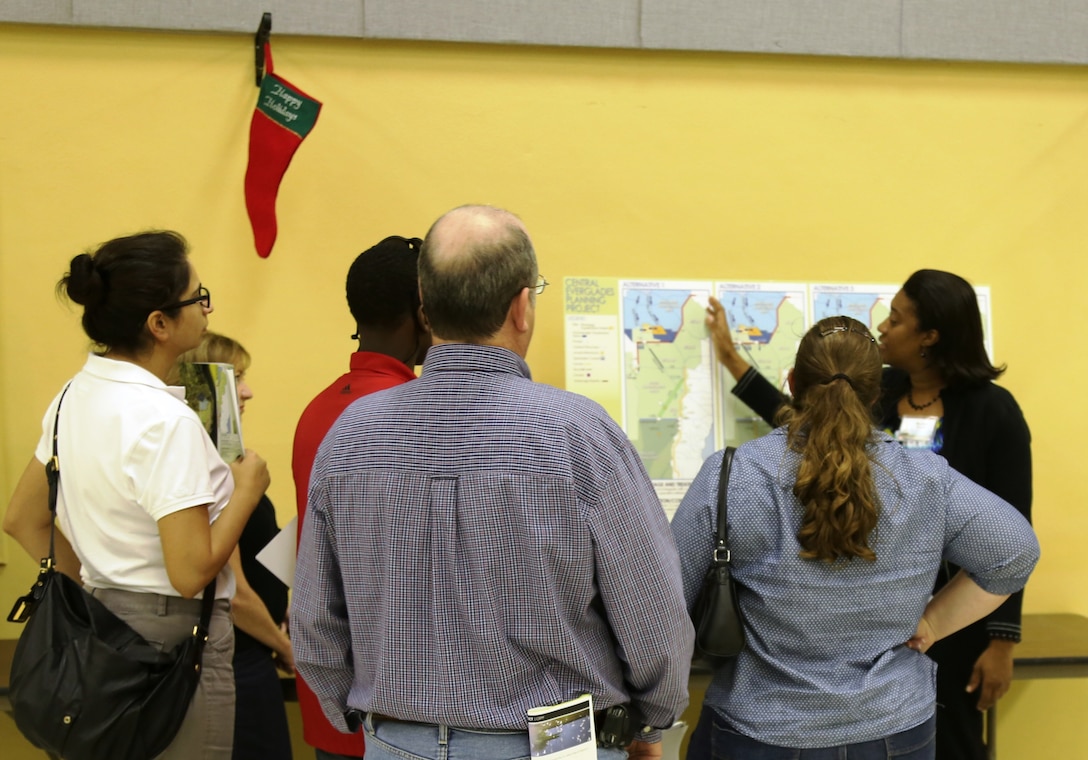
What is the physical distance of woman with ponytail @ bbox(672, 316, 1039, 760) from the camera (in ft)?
5.98

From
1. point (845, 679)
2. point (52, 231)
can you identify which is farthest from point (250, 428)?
point (845, 679)

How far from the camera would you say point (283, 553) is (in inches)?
76.8

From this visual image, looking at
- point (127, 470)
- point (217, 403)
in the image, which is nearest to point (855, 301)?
point (217, 403)

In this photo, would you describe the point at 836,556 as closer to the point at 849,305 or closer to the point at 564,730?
the point at 564,730

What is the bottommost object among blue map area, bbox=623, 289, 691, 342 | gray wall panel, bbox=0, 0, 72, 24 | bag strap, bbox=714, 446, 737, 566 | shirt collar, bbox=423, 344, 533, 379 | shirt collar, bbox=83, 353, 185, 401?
bag strap, bbox=714, 446, 737, 566

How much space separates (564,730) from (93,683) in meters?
0.97

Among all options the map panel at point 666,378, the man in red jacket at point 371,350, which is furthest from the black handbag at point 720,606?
the map panel at point 666,378

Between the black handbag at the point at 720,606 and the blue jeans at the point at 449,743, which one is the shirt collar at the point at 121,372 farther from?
the black handbag at the point at 720,606

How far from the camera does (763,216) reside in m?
3.40

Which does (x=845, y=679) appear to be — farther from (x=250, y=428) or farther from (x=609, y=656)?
(x=250, y=428)

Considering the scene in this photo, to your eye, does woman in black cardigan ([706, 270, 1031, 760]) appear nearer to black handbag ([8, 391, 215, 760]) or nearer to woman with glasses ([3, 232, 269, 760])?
woman with glasses ([3, 232, 269, 760])

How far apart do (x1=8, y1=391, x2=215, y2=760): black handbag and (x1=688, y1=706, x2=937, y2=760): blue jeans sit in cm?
105

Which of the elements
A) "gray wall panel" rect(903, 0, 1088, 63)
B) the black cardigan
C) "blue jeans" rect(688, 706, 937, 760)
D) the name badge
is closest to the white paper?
"blue jeans" rect(688, 706, 937, 760)

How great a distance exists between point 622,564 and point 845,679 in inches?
28.3
